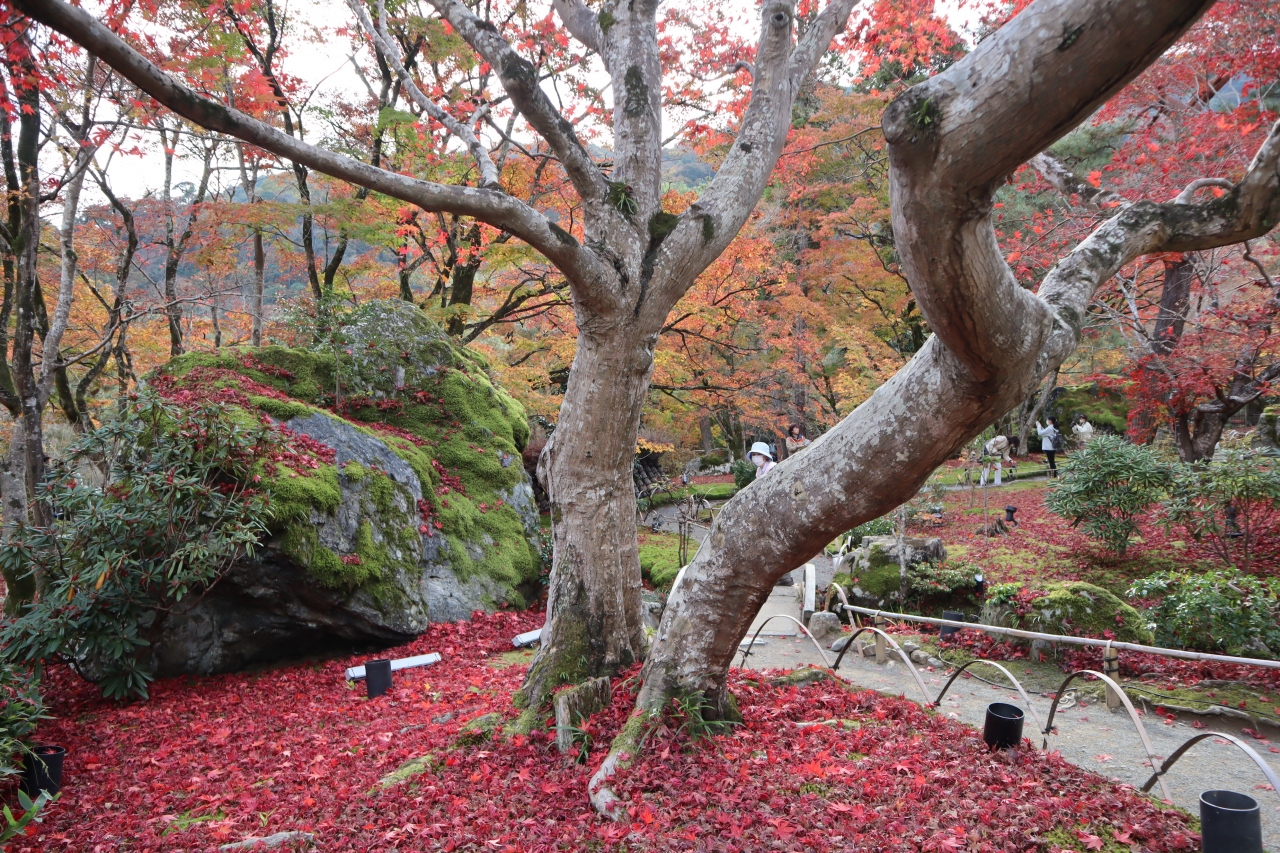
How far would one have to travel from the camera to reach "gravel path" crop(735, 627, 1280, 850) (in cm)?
369

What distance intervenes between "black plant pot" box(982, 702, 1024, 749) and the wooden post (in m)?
2.10

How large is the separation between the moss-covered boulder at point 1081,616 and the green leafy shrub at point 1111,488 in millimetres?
1942

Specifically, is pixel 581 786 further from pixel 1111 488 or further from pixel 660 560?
pixel 1111 488

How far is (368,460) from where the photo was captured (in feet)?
23.4

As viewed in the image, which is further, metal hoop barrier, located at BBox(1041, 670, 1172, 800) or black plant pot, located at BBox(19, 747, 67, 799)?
black plant pot, located at BBox(19, 747, 67, 799)

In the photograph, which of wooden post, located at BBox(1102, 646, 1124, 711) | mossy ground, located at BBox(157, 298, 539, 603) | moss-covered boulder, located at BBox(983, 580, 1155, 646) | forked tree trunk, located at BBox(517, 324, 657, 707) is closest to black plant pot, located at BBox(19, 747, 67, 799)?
mossy ground, located at BBox(157, 298, 539, 603)

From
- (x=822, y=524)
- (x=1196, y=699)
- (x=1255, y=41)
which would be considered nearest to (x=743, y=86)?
(x=1255, y=41)

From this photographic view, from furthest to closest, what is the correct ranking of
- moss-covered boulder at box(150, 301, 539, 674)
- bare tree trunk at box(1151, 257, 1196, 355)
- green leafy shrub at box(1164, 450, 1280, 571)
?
1. bare tree trunk at box(1151, 257, 1196, 355)
2. green leafy shrub at box(1164, 450, 1280, 571)
3. moss-covered boulder at box(150, 301, 539, 674)

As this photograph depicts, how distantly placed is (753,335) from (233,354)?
15328 mm

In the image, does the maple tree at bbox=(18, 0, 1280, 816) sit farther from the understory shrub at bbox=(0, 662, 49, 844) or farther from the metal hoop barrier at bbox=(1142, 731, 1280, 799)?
the understory shrub at bbox=(0, 662, 49, 844)

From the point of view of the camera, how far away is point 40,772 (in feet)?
12.1

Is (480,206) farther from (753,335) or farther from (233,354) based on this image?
(753,335)

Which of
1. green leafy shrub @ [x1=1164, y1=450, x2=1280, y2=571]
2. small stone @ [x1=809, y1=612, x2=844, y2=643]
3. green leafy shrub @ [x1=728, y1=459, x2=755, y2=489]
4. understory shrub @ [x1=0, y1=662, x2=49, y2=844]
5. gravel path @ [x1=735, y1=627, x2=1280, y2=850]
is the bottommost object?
gravel path @ [x1=735, y1=627, x2=1280, y2=850]

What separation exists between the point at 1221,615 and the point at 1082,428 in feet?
49.4
